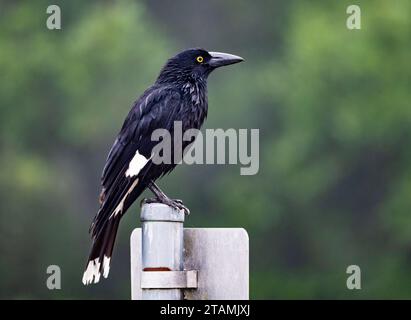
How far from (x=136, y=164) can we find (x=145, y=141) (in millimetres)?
213

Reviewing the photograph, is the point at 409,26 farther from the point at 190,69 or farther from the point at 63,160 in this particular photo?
the point at 190,69

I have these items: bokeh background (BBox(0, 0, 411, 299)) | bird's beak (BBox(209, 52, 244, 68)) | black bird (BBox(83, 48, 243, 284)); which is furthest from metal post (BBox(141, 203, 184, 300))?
bokeh background (BBox(0, 0, 411, 299))

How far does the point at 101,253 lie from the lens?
237 inches

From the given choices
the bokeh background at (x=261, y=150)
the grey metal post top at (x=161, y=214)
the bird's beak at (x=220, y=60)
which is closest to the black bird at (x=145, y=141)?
the bird's beak at (x=220, y=60)

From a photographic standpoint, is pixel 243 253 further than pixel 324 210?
No

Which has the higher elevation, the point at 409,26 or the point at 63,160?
the point at 409,26

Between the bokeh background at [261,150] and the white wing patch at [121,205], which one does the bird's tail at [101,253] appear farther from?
the bokeh background at [261,150]

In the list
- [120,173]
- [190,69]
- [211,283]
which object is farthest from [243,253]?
[190,69]

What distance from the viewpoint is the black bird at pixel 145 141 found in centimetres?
607

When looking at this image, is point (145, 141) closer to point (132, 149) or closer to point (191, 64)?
point (132, 149)

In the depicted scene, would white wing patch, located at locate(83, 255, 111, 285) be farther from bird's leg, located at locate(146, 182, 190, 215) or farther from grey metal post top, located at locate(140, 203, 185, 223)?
grey metal post top, located at locate(140, 203, 185, 223)

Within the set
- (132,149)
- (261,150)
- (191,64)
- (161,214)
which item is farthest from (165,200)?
(261,150)

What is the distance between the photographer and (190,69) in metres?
7.52

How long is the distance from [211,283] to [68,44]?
53.1ft
